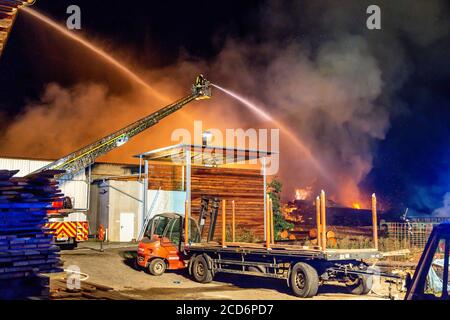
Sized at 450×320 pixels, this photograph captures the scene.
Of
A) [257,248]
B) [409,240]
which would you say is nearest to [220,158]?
[409,240]

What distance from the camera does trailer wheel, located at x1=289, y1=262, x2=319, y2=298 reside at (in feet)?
38.5

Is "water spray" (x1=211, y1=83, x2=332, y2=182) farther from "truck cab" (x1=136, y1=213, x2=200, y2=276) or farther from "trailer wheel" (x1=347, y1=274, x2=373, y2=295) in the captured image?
"trailer wheel" (x1=347, y1=274, x2=373, y2=295)

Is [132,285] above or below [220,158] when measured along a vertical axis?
below

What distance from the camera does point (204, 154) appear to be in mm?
25234

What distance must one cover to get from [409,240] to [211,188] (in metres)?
10.8

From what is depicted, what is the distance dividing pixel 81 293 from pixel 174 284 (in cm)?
433

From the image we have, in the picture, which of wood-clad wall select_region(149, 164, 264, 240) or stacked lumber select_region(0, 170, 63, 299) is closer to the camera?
stacked lumber select_region(0, 170, 63, 299)

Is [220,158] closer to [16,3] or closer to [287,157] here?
[287,157]

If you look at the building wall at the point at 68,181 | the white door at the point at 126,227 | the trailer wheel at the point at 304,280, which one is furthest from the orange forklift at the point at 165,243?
the building wall at the point at 68,181

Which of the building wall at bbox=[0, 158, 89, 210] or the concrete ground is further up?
the building wall at bbox=[0, 158, 89, 210]

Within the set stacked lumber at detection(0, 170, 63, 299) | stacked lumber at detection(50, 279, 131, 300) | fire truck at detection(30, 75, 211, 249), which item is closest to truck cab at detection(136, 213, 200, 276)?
stacked lumber at detection(50, 279, 131, 300)

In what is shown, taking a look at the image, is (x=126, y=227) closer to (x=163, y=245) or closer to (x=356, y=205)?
(x=163, y=245)

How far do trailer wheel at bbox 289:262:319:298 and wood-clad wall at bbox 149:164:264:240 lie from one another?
499 inches
